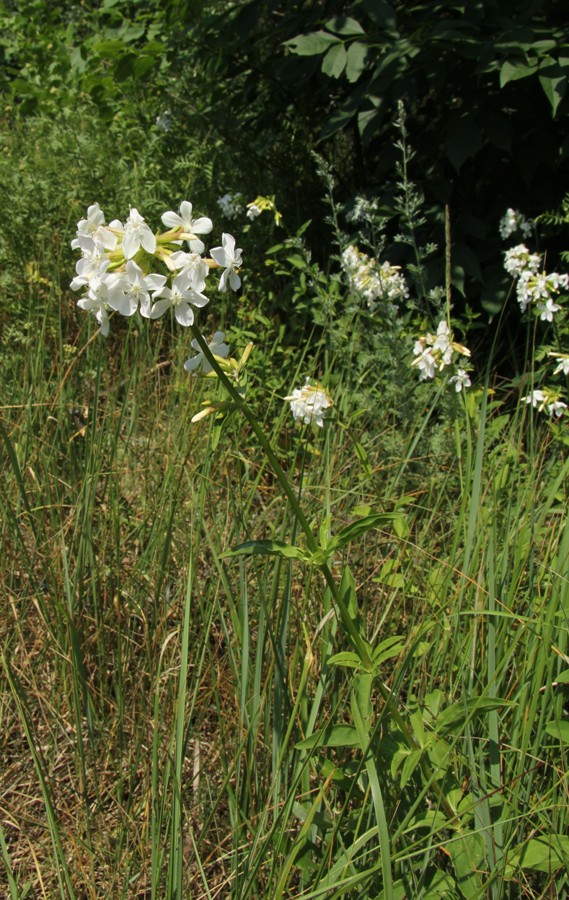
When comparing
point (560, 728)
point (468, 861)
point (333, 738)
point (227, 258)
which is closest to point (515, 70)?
point (227, 258)

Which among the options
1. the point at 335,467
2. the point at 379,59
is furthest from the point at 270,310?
the point at 335,467

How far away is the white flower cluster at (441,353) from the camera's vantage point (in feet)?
7.65

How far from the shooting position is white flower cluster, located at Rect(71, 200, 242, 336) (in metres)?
1.21

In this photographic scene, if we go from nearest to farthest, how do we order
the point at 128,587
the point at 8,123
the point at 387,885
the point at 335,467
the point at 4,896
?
the point at 387,885
the point at 4,896
the point at 128,587
the point at 335,467
the point at 8,123

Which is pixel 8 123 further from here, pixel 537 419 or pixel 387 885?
pixel 387 885

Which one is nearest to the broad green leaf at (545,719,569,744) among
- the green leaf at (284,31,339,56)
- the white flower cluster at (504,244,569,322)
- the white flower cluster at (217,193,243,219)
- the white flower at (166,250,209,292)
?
the white flower at (166,250,209,292)

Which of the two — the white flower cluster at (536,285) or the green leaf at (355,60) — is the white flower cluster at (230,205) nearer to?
the green leaf at (355,60)

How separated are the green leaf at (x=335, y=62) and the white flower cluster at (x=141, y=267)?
6.77 ft

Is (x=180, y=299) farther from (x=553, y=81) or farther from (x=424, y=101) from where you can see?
(x=424, y=101)

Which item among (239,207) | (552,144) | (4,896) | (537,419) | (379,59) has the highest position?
(379,59)

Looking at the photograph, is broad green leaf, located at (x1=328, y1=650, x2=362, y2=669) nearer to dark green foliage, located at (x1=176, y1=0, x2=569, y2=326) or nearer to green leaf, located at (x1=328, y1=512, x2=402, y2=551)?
green leaf, located at (x1=328, y1=512, x2=402, y2=551)

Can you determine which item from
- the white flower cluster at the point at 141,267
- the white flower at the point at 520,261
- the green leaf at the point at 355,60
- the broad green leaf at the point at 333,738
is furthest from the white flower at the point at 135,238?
the green leaf at the point at 355,60

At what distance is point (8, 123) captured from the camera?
5.97 metres

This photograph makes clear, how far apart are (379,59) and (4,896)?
9.73ft
